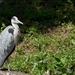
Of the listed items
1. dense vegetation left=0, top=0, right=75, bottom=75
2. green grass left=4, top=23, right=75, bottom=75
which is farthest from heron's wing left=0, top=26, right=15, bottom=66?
green grass left=4, top=23, right=75, bottom=75

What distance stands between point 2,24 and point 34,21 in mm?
936

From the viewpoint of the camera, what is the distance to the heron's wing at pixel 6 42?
208 inches

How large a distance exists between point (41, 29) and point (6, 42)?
2607 millimetres

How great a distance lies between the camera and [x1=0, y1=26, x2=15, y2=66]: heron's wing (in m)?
5.27

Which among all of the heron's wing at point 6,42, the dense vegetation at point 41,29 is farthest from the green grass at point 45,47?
the heron's wing at point 6,42

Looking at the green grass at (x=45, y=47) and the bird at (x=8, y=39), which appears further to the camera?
the green grass at (x=45, y=47)

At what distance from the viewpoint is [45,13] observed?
324 inches

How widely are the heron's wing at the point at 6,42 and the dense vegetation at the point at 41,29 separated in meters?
0.83

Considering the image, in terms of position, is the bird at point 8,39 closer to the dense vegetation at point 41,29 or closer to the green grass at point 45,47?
the dense vegetation at point 41,29

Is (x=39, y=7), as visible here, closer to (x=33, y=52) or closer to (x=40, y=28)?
(x=40, y=28)

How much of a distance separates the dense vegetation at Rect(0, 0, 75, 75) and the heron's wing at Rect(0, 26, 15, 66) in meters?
0.83

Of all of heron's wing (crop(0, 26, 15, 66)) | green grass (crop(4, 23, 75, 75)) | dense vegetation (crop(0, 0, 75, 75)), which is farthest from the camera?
dense vegetation (crop(0, 0, 75, 75))

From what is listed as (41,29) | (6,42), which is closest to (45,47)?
(41,29)

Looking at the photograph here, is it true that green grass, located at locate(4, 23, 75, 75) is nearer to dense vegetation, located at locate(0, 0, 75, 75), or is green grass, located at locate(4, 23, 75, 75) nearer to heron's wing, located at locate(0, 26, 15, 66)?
dense vegetation, located at locate(0, 0, 75, 75)
